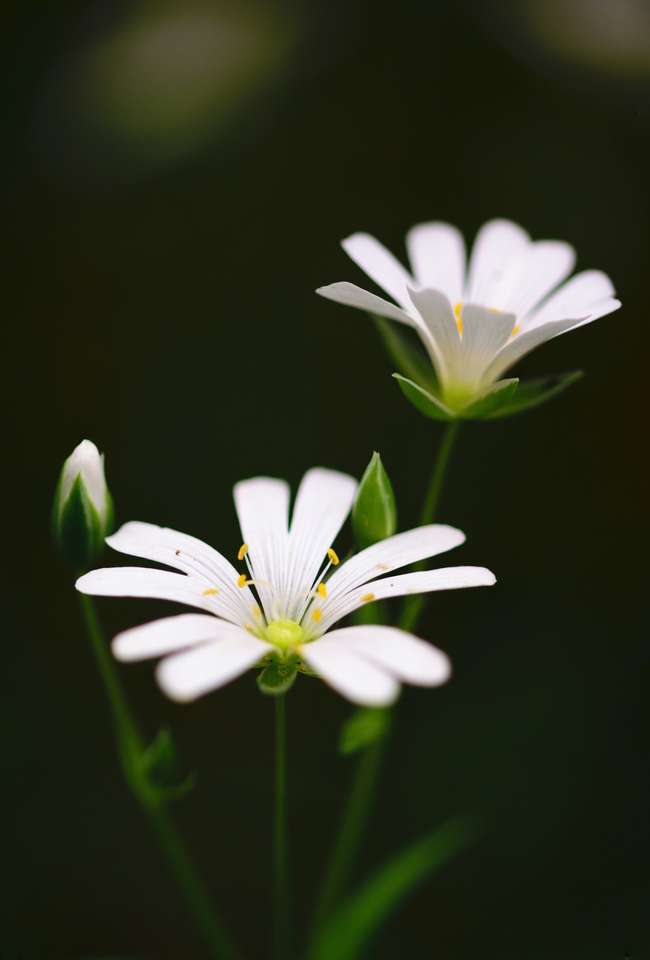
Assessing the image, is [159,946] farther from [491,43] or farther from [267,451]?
[491,43]

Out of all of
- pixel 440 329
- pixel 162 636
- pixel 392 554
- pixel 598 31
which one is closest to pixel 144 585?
pixel 162 636

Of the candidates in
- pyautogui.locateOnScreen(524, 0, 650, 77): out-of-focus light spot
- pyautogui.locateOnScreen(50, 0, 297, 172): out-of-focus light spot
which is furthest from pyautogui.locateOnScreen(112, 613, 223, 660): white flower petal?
pyautogui.locateOnScreen(524, 0, 650, 77): out-of-focus light spot

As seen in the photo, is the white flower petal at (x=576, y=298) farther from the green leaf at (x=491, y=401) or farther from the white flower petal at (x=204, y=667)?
the white flower petal at (x=204, y=667)

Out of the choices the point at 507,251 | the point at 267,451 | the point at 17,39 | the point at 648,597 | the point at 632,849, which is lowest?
the point at 632,849

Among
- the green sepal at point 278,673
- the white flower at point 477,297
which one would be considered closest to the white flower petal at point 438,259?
the white flower at point 477,297

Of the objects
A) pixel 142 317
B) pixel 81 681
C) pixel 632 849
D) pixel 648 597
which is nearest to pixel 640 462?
pixel 648 597

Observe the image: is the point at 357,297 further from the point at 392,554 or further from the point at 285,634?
the point at 285,634

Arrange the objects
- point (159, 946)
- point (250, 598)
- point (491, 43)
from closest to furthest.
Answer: point (250, 598) < point (159, 946) < point (491, 43)
